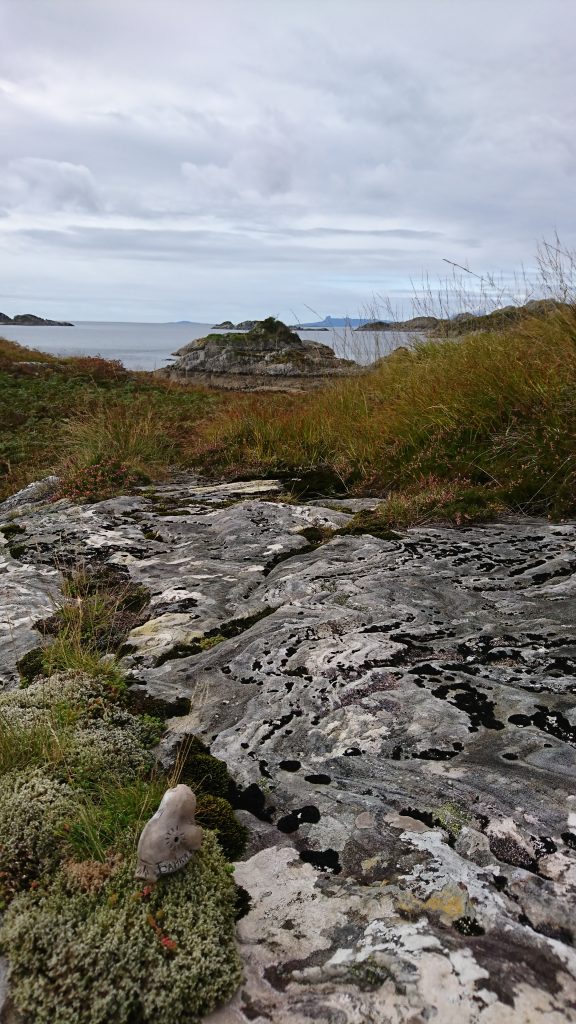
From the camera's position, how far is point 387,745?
2.70m

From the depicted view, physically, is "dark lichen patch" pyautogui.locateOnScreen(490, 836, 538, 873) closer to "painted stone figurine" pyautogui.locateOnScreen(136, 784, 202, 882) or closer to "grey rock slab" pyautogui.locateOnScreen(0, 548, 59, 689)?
"painted stone figurine" pyautogui.locateOnScreen(136, 784, 202, 882)

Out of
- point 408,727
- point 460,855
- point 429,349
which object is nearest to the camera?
point 460,855

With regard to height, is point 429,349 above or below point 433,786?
above

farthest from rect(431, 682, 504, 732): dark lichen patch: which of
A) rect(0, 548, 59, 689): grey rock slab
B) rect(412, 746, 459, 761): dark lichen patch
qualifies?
rect(0, 548, 59, 689): grey rock slab

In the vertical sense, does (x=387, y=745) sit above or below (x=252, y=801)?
above

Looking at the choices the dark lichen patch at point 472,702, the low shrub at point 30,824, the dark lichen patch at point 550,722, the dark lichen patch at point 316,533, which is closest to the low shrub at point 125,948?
the low shrub at point 30,824

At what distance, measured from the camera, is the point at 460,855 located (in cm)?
208

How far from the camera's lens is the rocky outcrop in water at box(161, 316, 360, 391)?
32750 millimetres

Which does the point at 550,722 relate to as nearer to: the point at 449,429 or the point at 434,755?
the point at 434,755

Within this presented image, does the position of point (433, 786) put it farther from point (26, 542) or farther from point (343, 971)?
point (26, 542)

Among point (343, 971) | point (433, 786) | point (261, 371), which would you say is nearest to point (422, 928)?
point (343, 971)

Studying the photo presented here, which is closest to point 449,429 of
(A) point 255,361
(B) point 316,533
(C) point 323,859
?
(B) point 316,533

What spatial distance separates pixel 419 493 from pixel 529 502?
1060 mm

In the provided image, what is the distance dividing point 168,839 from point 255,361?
38.0 m
